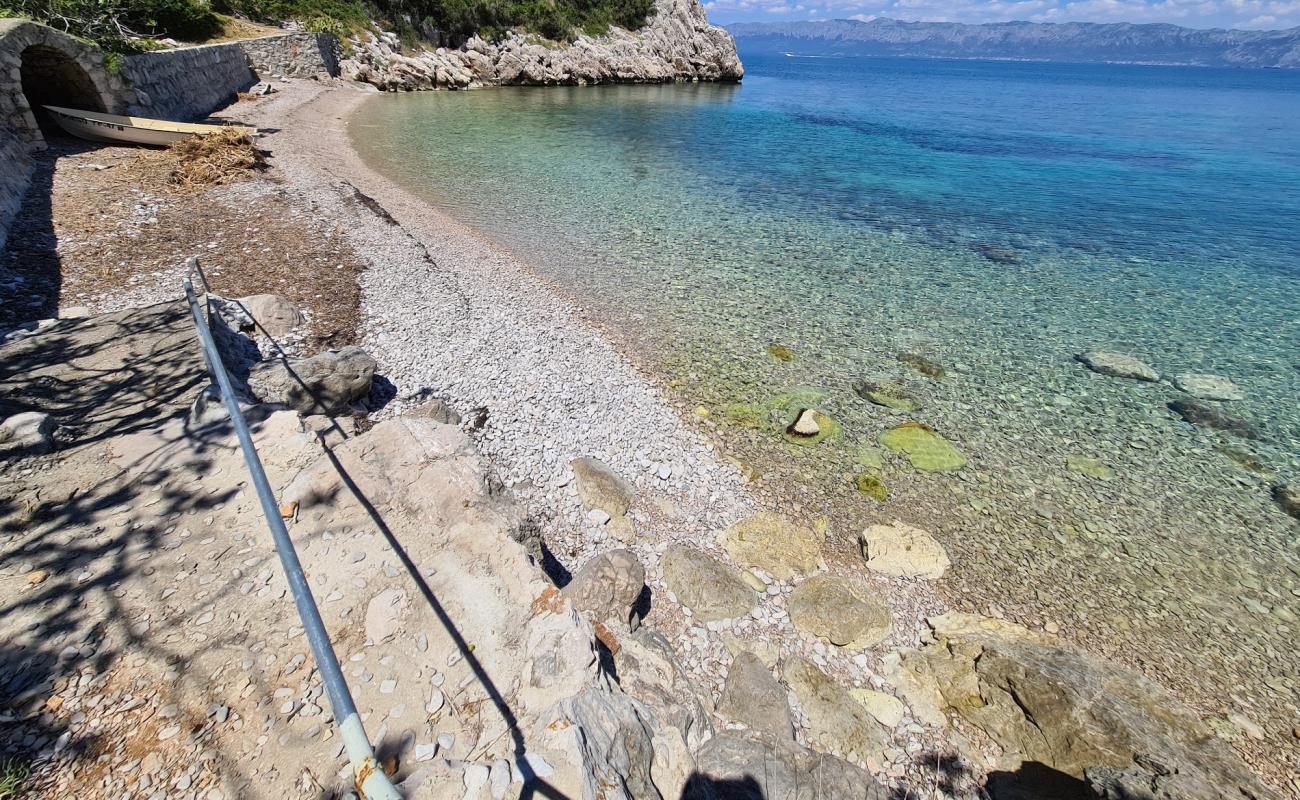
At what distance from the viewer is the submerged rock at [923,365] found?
13031 mm

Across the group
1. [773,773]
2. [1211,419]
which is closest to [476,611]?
[773,773]

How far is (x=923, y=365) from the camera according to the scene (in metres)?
13.4

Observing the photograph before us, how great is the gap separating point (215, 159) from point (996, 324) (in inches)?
1078

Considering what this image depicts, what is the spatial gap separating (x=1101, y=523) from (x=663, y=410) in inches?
309

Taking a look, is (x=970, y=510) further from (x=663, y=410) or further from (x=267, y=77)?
(x=267, y=77)

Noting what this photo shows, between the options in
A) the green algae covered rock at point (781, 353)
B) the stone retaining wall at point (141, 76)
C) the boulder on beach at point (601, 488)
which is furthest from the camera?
the stone retaining wall at point (141, 76)

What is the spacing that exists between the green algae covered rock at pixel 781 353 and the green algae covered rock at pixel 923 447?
311cm

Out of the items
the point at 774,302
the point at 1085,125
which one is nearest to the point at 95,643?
the point at 774,302

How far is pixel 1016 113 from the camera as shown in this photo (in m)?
67.2

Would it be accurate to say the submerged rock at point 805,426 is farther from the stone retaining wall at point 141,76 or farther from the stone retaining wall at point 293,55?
the stone retaining wall at point 293,55

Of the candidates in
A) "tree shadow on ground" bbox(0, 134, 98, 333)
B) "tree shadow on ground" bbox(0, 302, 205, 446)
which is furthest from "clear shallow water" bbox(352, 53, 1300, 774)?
"tree shadow on ground" bbox(0, 134, 98, 333)

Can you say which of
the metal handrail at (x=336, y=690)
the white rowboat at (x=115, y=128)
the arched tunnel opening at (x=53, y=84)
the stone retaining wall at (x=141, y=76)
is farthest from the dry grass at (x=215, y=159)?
the metal handrail at (x=336, y=690)

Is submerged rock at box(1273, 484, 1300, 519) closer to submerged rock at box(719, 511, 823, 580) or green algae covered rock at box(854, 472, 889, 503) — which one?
green algae covered rock at box(854, 472, 889, 503)

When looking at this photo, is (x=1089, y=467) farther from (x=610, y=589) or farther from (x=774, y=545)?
(x=610, y=589)
